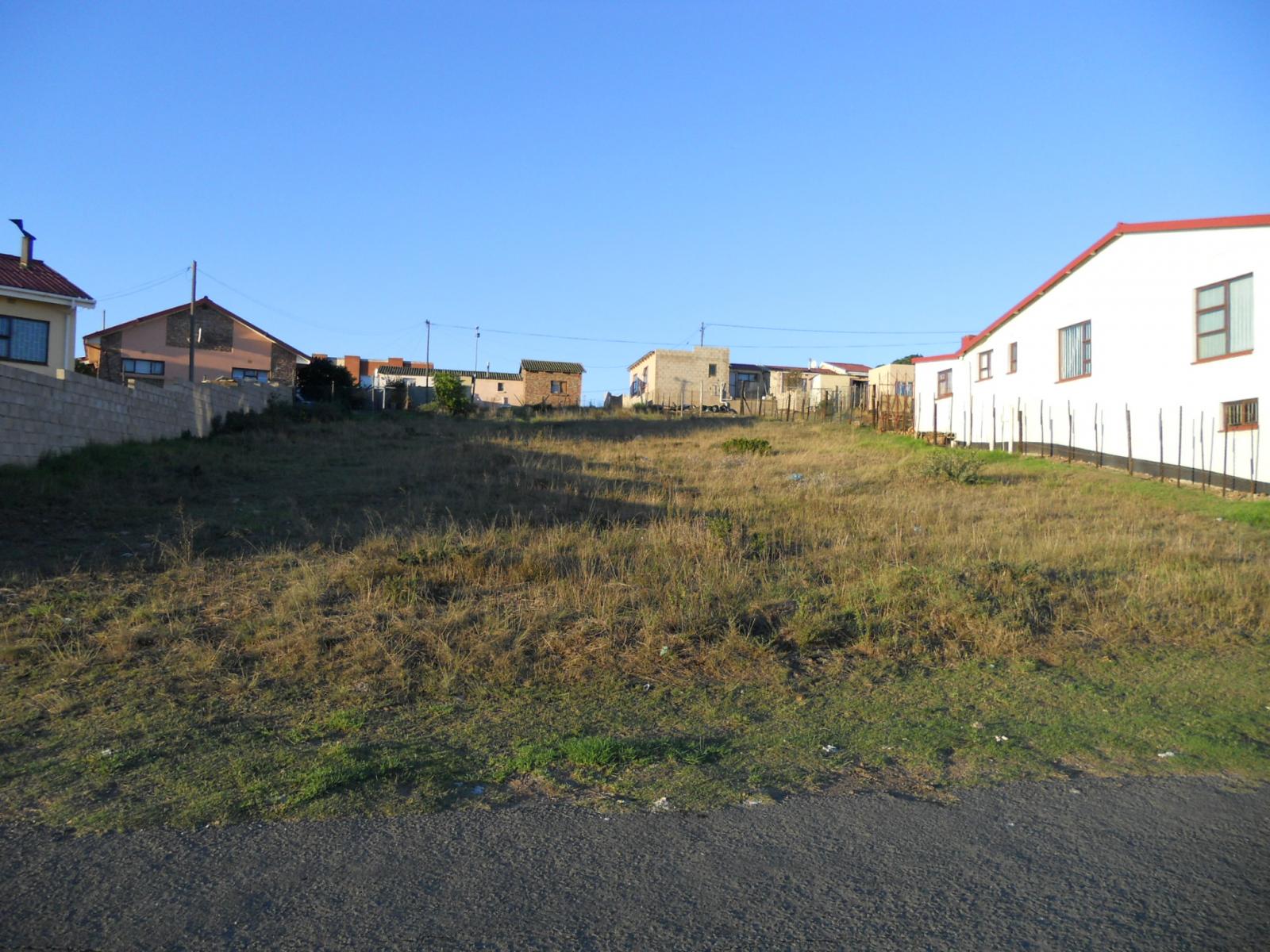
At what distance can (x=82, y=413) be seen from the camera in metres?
15.9

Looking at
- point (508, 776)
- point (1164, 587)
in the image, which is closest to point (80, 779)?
point (508, 776)

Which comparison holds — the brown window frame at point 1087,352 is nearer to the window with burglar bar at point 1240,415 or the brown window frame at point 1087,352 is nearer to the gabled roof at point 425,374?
the window with burglar bar at point 1240,415

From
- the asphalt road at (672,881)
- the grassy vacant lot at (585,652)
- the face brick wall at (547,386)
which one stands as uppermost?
the face brick wall at (547,386)

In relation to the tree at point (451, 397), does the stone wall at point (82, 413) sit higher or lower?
lower

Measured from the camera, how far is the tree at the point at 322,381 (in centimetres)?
4191

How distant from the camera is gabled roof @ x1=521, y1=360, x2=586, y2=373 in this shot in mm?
59406

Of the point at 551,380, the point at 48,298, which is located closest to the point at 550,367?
the point at 551,380

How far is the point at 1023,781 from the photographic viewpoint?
15.6ft

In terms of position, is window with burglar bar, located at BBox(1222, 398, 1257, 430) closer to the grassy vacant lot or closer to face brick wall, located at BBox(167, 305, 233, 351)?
the grassy vacant lot

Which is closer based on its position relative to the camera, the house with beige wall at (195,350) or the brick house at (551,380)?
the house with beige wall at (195,350)

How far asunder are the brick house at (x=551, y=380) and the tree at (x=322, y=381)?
54.2ft

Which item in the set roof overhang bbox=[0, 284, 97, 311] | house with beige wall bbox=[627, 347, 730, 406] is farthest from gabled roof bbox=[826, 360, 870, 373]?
roof overhang bbox=[0, 284, 97, 311]

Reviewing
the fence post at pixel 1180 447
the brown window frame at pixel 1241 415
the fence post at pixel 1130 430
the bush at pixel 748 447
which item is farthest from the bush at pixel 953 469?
the bush at pixel 748 447

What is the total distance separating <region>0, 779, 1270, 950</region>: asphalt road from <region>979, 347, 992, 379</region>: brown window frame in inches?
1006
